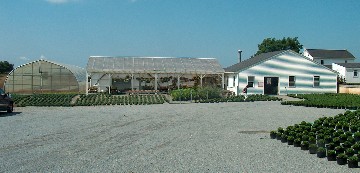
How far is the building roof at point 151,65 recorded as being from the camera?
38.5 meters

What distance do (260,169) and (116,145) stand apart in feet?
14.8

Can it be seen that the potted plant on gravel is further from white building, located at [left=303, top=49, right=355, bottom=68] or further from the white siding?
white building, located at [left=303, top=49, right=355, bottom=68]

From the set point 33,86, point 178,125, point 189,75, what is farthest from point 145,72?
point 178,125

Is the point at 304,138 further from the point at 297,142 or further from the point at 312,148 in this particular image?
the point at 312,148

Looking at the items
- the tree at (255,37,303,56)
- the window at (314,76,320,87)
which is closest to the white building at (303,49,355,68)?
the tree at (255,37,303,56)

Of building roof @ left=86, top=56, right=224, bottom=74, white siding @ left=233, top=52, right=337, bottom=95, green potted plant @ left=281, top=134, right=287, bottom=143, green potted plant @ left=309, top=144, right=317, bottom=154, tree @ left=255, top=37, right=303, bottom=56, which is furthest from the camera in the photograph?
tree @ left=255, top=37, right=303, bottom=56

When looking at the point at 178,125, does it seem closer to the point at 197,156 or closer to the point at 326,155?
the point at 197,156

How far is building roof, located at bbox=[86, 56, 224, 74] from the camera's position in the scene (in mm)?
38500

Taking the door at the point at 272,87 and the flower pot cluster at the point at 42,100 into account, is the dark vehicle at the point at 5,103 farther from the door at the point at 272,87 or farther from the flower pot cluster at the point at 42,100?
the door at the point at 272,87

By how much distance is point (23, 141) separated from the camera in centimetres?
1210

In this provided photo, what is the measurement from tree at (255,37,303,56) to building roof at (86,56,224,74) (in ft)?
121

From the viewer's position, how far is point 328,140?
11.0 metres

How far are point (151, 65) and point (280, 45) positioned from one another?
43776 mm

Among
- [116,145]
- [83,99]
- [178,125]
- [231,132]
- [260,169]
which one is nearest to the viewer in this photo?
[260,169]
